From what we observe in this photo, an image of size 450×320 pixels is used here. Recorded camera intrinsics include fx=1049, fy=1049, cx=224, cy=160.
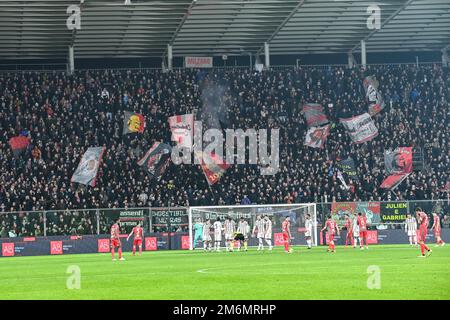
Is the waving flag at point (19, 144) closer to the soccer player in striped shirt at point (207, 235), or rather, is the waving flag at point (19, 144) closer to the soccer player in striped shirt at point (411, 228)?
the soccer player in striped shirt at point (207, 235)

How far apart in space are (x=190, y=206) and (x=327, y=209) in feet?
27.4

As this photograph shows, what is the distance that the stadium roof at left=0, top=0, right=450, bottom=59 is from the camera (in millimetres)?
64000

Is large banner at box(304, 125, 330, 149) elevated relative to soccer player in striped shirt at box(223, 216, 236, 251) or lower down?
elevated

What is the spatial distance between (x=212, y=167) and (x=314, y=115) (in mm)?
9256

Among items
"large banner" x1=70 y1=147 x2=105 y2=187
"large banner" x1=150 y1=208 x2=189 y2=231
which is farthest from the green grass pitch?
"large banner" x1=70 y1=147 x2=105 y2=187

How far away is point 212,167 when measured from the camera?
2670 inches

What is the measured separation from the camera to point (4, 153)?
219 ft

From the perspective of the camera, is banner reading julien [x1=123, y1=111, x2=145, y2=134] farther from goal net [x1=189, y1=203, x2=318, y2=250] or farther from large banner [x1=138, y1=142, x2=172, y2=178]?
goal net [x1=189, y1=203, x2=318, y2=250]

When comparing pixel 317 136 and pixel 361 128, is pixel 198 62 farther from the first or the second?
pixel 361 128

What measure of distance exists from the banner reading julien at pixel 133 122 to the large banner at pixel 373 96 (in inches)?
631

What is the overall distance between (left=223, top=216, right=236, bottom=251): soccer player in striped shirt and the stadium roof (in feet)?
44.6

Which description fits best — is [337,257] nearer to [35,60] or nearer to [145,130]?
[145,130]

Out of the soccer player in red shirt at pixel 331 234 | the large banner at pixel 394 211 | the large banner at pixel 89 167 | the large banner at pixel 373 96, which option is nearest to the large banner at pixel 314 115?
the large banner at pixel 373 96

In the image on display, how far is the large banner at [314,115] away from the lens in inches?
2844
